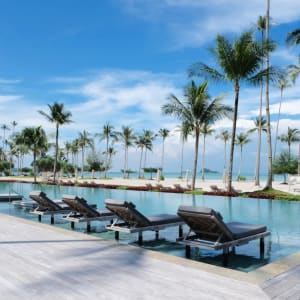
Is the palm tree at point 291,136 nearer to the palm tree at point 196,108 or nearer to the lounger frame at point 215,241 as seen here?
the palm tree at point 196,108

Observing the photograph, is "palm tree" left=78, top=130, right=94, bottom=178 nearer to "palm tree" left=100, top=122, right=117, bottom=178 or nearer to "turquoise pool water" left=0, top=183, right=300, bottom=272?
"palm tree" left=100, top=122, right=117, bottom=178

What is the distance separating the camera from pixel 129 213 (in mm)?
6422

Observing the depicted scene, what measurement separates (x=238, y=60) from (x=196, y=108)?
4.04m

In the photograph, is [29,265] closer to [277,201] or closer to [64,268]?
[64,268]

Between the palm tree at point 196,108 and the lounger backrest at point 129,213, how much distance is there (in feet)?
45.6

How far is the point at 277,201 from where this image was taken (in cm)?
1529

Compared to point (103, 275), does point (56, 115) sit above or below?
above

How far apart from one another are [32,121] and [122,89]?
805 inches

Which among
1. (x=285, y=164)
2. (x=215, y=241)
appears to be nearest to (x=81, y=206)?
(x=215, y=241)

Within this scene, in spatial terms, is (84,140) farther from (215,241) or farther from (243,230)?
(215,241)

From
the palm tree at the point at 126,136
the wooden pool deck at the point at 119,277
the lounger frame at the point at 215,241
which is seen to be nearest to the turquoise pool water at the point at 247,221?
the lounger frame at the point at 215,241

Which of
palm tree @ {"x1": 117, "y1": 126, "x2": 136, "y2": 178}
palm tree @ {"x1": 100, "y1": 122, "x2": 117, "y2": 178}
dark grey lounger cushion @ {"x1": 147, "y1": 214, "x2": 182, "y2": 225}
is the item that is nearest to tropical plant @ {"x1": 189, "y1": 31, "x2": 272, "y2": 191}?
dark grey lounger cushion @ {"x1": 147, "y1": 214, "x2": 182, "y2": 225}

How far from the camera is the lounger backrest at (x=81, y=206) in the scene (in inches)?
302

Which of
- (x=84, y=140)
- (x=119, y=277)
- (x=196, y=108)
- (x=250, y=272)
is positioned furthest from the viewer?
(x=84, y=140)
